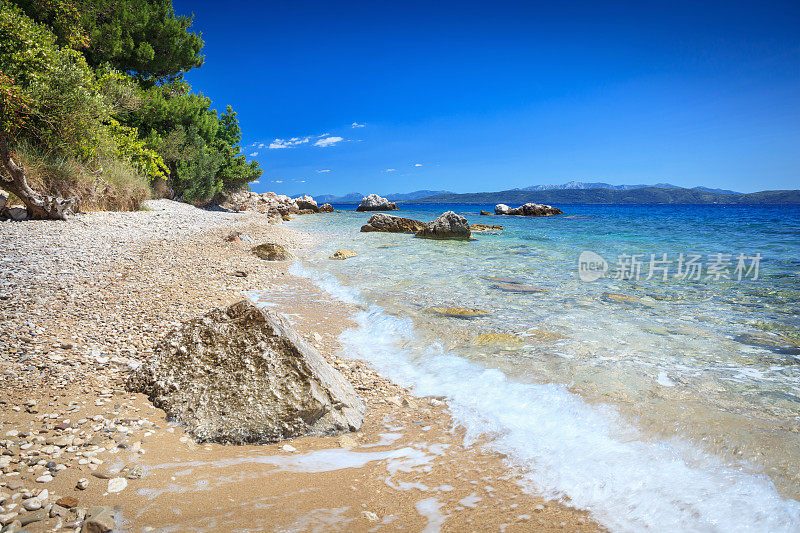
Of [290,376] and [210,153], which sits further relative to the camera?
[210,153]

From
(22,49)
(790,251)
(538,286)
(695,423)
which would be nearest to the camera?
(695,423)

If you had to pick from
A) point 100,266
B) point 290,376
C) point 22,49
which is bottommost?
point 290,376

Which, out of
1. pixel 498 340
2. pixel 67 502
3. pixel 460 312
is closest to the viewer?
pixel 67 502

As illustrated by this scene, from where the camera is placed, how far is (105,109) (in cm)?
1405

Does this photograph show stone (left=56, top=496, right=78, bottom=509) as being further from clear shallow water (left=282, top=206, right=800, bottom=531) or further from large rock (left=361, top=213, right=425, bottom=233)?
large rock (left=361, top=213, right=425, bottom=233)

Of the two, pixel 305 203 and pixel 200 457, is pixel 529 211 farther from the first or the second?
pixel 200 457

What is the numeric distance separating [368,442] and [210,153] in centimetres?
3218

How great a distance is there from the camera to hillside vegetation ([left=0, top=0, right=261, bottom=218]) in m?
11.5

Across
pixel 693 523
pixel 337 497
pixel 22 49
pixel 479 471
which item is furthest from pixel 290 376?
pixel 22 49

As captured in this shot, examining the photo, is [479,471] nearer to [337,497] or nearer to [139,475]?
[337,497]

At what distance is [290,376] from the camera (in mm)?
3344

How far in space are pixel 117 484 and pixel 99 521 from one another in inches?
15.2

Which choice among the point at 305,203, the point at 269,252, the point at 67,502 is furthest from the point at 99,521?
the point at 305,203

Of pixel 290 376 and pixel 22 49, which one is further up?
pixel 22 49
